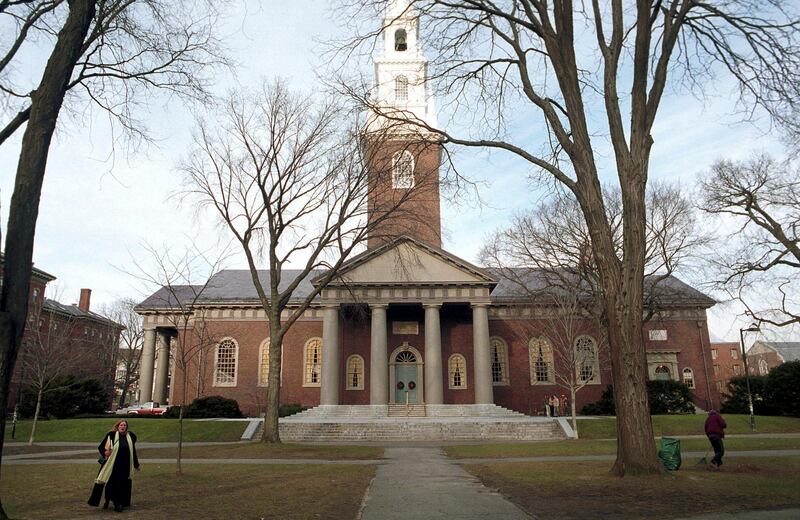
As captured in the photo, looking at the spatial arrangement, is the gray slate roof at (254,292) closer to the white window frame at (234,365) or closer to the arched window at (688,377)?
the white window frame at (234,365)

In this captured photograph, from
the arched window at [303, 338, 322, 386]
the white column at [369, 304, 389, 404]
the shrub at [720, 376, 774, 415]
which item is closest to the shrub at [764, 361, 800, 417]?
the shrub at [720, 376, 774, 415]

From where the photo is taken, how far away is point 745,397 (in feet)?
117

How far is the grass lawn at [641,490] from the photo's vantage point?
28.6 ft

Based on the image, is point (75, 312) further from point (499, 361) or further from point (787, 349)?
point (787, 349)

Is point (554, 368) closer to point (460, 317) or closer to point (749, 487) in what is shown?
point (460, 317)

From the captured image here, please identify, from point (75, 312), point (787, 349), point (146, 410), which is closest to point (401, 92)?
point (146, 410)

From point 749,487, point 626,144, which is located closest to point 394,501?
point 749,487

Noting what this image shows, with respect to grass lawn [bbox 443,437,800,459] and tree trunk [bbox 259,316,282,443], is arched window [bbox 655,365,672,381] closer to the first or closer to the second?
grass lawn [bbox 443,437,800,459]

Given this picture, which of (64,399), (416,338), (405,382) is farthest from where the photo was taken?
(416,338)

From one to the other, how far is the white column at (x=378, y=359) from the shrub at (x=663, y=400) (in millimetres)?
13603

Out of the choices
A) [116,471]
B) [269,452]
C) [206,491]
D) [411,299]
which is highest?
[411,299]

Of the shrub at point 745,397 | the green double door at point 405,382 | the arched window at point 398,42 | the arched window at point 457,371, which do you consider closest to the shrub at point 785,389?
the shrub at point 745,397

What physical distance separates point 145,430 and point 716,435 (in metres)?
24.9

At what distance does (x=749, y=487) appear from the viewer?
1062 centimetres
